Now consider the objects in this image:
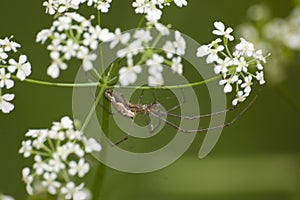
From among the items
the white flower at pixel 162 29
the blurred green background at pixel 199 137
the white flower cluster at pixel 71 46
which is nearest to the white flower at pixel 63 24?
the white flower cluster at pixel 71 46

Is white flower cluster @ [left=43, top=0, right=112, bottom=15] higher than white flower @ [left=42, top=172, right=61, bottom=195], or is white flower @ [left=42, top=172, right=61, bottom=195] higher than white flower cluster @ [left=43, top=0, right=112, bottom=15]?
white flower cluster @ [left=43, top=0, right=112, bottom=15]

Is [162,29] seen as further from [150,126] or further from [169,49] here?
[150,126]

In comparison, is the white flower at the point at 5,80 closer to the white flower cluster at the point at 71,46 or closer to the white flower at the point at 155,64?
the white flower cluster at the point at 71,46

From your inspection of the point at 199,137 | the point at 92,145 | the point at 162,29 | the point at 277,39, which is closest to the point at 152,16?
the point at 162,29

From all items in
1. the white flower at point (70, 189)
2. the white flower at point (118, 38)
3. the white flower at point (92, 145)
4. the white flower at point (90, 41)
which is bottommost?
the white flower at point (70, 189)

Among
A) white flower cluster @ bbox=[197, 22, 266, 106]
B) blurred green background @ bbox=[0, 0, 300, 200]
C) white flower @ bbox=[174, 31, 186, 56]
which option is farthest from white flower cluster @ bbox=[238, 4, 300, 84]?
white flower @ bbox=[174, 31, 186, 56]

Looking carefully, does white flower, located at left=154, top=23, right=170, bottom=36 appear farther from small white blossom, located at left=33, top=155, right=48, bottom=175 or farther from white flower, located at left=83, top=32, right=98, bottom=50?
small white blossom, located at left=33, top=155, right=48, bottom=175
